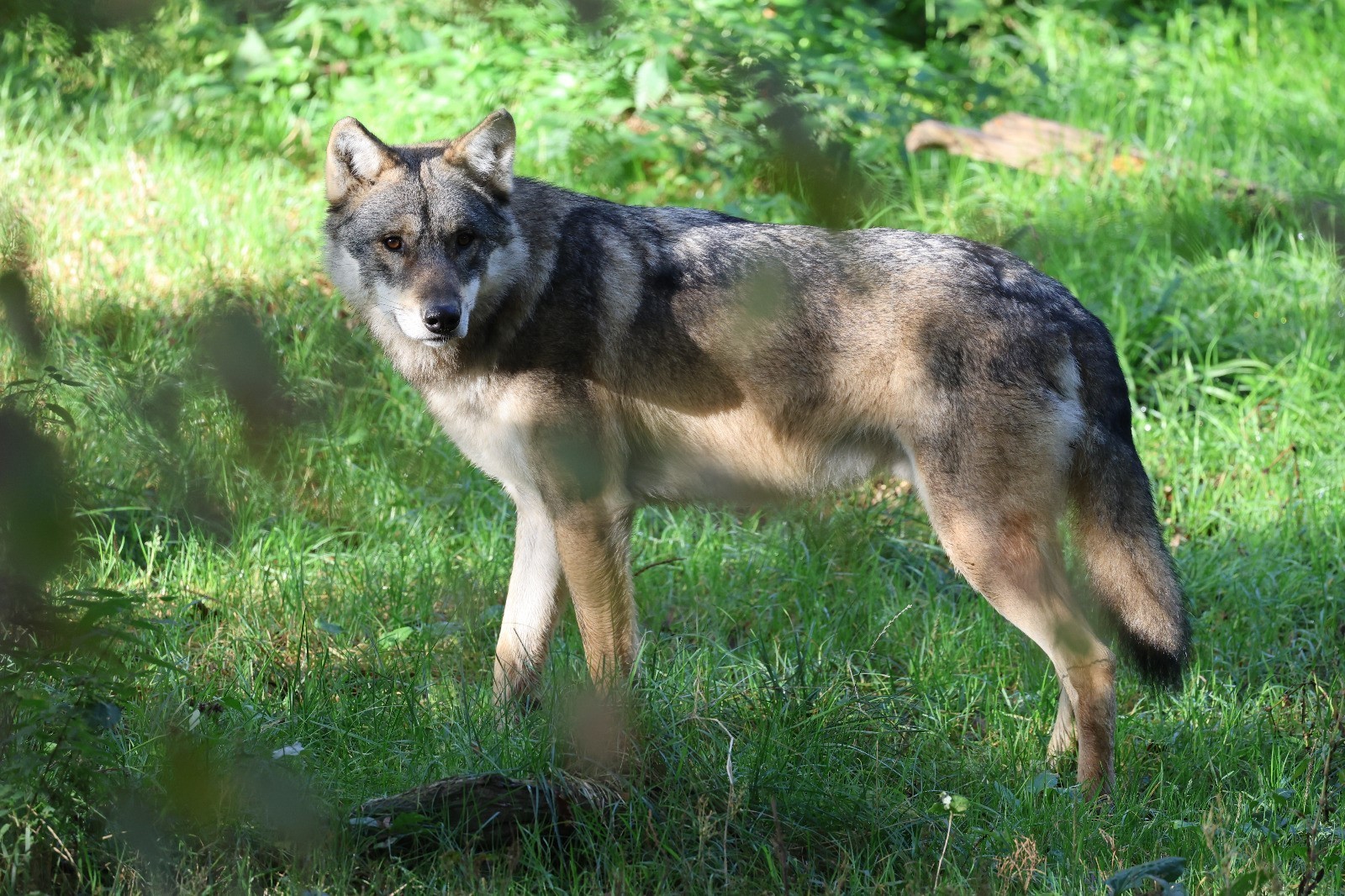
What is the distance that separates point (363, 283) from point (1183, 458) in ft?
12.9

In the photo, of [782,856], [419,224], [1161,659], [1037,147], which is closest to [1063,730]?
[1161,659]

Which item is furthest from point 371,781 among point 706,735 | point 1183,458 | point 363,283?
point 1183,458

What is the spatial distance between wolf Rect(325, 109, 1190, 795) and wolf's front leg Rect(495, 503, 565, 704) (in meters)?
0.02

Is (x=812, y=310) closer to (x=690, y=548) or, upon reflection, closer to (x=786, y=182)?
(x=690, y=548)

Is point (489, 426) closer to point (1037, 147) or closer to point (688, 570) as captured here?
point (688, 570)

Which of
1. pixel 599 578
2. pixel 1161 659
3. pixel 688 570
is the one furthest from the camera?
pixel 688 570

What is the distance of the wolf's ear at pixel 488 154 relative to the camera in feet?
13.0

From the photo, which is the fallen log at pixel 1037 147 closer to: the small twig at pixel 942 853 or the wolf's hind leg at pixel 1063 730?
the wolf's hind leg at pixel 1063 730

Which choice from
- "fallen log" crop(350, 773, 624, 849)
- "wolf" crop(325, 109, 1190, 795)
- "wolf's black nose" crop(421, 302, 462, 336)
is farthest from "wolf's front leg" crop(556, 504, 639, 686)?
"fallen log" crop(350, 773, 624, 849)

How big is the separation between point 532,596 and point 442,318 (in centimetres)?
123

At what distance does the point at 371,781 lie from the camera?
3287 millimetres

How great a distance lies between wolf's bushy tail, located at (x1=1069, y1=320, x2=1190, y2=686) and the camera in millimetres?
4004

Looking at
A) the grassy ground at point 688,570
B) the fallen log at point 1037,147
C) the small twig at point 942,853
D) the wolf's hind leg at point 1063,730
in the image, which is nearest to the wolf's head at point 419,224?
the grassy ground at point 688,570

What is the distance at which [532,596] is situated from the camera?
14.4ft
